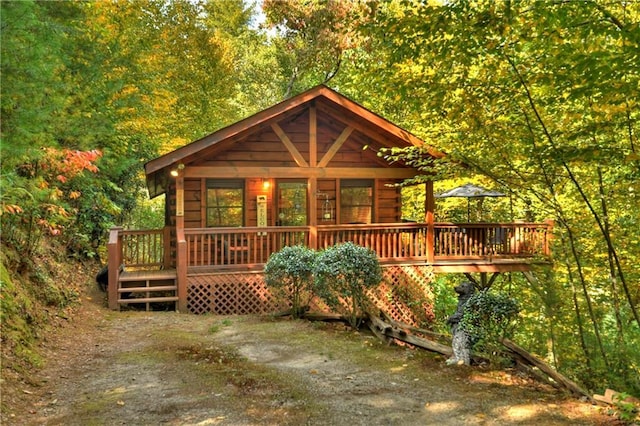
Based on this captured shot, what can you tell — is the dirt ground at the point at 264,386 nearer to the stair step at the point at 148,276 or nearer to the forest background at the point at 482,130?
the forest background at the point at 482,130

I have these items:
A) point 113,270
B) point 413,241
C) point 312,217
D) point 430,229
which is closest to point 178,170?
point 113,270

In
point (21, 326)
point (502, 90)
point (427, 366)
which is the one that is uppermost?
point (502, 90)

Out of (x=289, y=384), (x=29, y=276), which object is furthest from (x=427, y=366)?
(x=29, y=276)

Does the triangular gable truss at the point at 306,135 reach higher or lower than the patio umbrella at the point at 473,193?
higher

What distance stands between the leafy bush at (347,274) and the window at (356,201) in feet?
16.8

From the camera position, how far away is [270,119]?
11.2 metres

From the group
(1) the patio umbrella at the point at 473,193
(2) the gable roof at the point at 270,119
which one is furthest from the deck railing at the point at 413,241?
(2) the gable roof at the point at 270,119

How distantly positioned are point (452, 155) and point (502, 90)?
1.75 metres

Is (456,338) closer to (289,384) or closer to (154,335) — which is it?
(289,384)

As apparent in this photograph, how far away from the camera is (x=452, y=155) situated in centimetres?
806

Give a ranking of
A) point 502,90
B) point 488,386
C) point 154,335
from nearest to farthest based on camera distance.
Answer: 1. point 488,386
2. point 502,90
3. point 154,335

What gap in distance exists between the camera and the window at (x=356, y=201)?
13430mm

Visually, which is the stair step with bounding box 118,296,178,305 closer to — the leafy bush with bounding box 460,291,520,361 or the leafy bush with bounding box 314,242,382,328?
the leafy bush with bounding box 314,242,382,328

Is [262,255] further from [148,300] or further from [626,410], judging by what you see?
[626,410]
